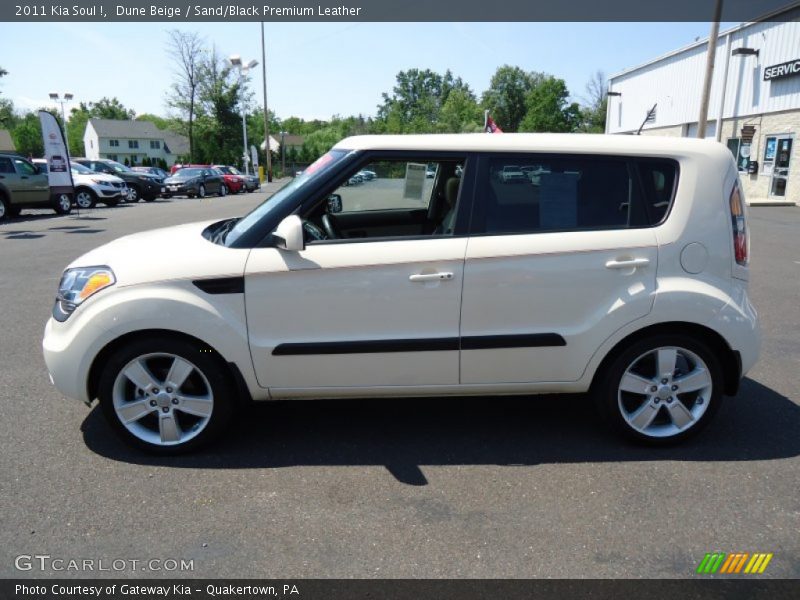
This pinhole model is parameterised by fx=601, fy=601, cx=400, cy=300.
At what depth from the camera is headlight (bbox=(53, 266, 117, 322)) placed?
3367mm

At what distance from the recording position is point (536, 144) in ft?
11.4

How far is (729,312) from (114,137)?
104242 mm

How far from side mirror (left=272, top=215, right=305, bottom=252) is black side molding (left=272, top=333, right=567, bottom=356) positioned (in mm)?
548

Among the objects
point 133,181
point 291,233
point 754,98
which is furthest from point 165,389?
point 754,98

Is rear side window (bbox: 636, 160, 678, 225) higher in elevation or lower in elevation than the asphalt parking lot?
higher

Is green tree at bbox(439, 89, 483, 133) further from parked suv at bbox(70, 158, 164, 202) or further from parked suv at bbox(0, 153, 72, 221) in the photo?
parked suv at bbox(0, 153, 72, 221)

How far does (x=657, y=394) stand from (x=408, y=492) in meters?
1.58

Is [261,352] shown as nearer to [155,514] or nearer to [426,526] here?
[155,514]

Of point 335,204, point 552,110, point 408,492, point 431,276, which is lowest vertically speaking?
point 408,492

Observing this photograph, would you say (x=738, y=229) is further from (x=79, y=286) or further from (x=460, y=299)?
(x=79, y=286)

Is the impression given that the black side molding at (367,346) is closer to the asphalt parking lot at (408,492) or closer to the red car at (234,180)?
the asphalt parking lot at (408,492)

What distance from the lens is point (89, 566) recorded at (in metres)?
2.57

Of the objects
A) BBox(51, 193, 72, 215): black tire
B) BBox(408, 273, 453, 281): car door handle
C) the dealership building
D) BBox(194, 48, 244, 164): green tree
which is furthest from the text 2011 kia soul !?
BBox(194, 48, 244, 164): green tree

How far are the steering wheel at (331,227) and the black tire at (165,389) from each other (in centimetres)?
108
